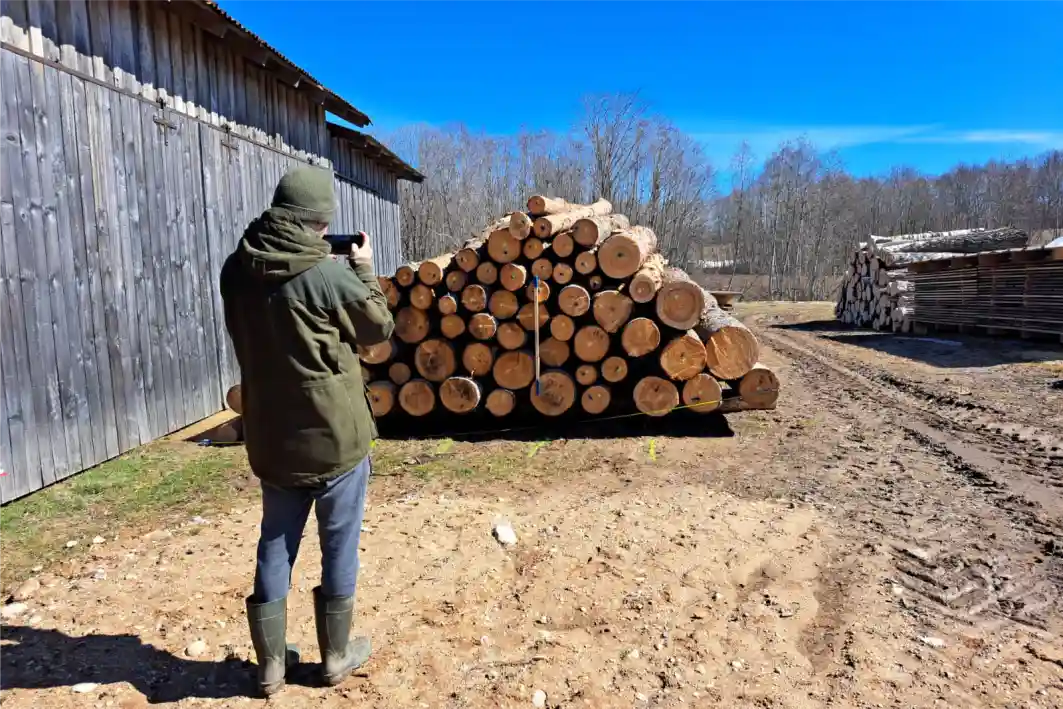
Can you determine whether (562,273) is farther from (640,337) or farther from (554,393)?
(554,393)

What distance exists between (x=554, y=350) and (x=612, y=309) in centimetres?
71

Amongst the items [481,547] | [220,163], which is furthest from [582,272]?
[220,163]

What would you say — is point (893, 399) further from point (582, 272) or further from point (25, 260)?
point (25, 260)

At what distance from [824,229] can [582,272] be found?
38.1 m

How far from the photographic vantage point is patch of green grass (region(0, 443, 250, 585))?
13.3ft

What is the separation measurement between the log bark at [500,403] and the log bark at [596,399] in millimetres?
726

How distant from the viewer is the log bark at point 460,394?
21.7 ft

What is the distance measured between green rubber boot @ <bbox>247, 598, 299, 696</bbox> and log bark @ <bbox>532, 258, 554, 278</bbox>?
181 inches

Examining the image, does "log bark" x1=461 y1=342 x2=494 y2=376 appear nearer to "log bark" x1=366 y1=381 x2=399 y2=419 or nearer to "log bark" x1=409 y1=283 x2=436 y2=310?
"log bark" x1=409 y1=283 x2=436 y2=310

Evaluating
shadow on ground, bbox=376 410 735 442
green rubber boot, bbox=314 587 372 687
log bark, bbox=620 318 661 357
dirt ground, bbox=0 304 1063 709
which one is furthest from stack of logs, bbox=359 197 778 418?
green rubber boot, bbox=314 587 372 687

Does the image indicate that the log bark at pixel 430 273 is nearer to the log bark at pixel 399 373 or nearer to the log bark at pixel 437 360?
the log bark at pixel 437 360

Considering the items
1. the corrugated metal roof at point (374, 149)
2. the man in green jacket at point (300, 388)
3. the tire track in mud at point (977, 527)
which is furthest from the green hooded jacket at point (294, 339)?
the corrugated metal roof at point (374, 149)

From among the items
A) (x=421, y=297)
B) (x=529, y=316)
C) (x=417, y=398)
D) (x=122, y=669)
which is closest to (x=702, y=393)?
(x=529, y=316)

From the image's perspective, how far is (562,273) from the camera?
6.61 metres
